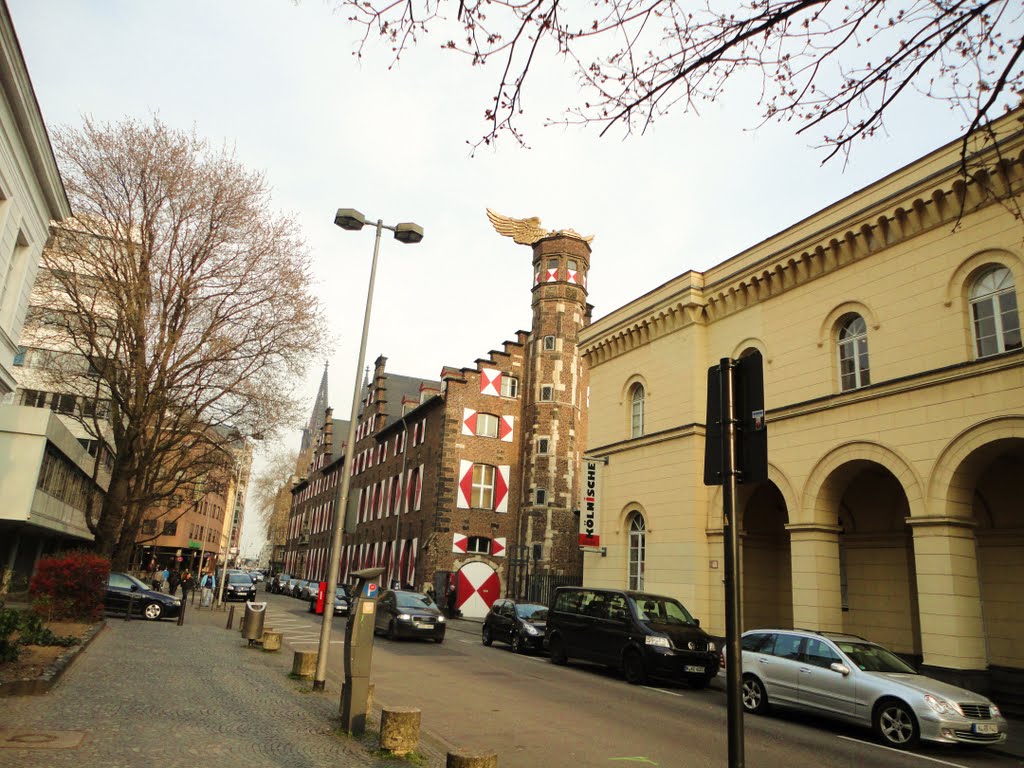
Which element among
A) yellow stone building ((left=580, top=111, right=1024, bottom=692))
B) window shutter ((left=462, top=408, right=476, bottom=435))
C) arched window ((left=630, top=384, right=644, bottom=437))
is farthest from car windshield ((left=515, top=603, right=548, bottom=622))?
window shutter ((left=462, top=408, right=476, bottom=435))

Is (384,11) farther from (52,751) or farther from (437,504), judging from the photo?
(437,504)

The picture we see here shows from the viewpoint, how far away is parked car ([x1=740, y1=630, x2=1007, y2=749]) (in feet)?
30.6

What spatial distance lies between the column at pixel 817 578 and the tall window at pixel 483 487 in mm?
22016

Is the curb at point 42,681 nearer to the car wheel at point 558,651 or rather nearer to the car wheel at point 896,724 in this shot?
the car wheel at point 558,651

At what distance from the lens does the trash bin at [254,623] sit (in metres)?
16.2

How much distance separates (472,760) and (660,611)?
426 inches

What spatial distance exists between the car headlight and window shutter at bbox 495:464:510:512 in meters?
28.7

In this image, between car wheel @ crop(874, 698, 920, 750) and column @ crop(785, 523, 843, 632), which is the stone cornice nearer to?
column @ crop(785, 523, 843, 632)

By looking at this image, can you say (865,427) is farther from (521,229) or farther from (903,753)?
(521,229)

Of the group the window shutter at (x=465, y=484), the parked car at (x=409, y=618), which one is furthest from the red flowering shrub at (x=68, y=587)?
the window shutter at (x=465, y=484)

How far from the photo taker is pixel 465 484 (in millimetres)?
36906

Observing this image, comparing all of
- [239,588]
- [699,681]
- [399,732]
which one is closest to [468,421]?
[239,588]

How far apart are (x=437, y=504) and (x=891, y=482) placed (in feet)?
76.0

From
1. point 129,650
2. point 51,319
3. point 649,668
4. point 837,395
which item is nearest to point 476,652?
point 649,668
